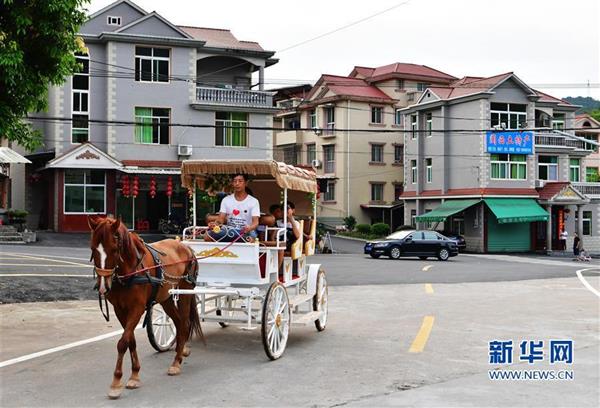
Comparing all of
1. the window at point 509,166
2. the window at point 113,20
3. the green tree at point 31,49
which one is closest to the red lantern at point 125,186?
the window at point 113,20

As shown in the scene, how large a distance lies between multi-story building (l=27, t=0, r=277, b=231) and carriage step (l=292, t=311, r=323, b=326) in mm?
26331

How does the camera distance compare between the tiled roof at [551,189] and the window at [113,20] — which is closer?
the window at [113,20]

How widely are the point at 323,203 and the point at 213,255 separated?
157ft

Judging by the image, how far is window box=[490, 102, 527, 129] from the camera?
4806cm

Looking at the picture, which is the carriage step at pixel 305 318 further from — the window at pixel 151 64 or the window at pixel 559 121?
the window at pixel 559 121

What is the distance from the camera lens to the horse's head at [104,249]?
7.63 metres

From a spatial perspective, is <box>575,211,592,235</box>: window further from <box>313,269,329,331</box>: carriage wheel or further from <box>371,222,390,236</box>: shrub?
<box>313,269,329,331</box>: carriage wheel

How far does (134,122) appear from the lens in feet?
124

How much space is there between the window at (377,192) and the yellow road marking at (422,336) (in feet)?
142

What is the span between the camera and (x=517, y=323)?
43.5ft

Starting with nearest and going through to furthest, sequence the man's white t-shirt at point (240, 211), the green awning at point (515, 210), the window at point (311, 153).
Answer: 1. the man's white t-shirt at point (240, 211)
2. the green awning at point (515, 210)
3. the window at point (311, 153)

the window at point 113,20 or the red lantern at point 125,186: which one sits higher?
the window at point 113,20

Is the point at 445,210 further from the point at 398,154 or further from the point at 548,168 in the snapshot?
the point at 398,154

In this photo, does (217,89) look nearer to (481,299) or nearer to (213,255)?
(481,299)
